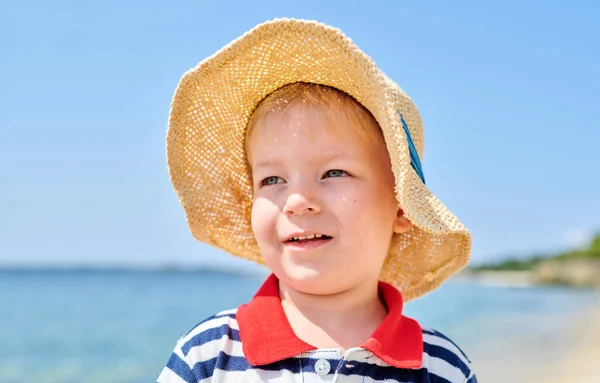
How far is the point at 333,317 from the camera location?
190 centimetres

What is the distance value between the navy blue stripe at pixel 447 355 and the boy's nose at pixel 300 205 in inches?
21.2

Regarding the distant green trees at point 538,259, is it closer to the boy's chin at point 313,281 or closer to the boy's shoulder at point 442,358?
the boy's shoulder at point 442,358

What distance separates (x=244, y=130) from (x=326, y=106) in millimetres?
378

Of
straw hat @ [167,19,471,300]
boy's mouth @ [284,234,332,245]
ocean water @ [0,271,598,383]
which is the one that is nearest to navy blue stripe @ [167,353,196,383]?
boy's mouth @ [284,234,332,245]

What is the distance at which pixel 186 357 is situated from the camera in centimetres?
180

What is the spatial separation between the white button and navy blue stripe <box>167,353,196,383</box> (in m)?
0.33

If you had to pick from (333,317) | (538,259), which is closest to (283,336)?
(333,317)

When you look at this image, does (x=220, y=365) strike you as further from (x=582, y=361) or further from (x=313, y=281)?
(x=582, y=361)

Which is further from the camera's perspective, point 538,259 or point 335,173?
point 538,259

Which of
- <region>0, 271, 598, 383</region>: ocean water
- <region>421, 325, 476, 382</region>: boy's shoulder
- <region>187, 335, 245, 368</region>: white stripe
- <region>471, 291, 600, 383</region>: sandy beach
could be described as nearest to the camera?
<region>187, 335, 245, 368</region>: white stripe

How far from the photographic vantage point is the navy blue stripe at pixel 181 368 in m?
1.77

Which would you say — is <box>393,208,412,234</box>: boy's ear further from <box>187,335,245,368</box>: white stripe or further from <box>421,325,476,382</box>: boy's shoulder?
<box>187,335,245,368</box>: white stripe

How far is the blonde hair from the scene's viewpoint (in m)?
1.87

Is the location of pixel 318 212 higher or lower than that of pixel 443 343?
higher
